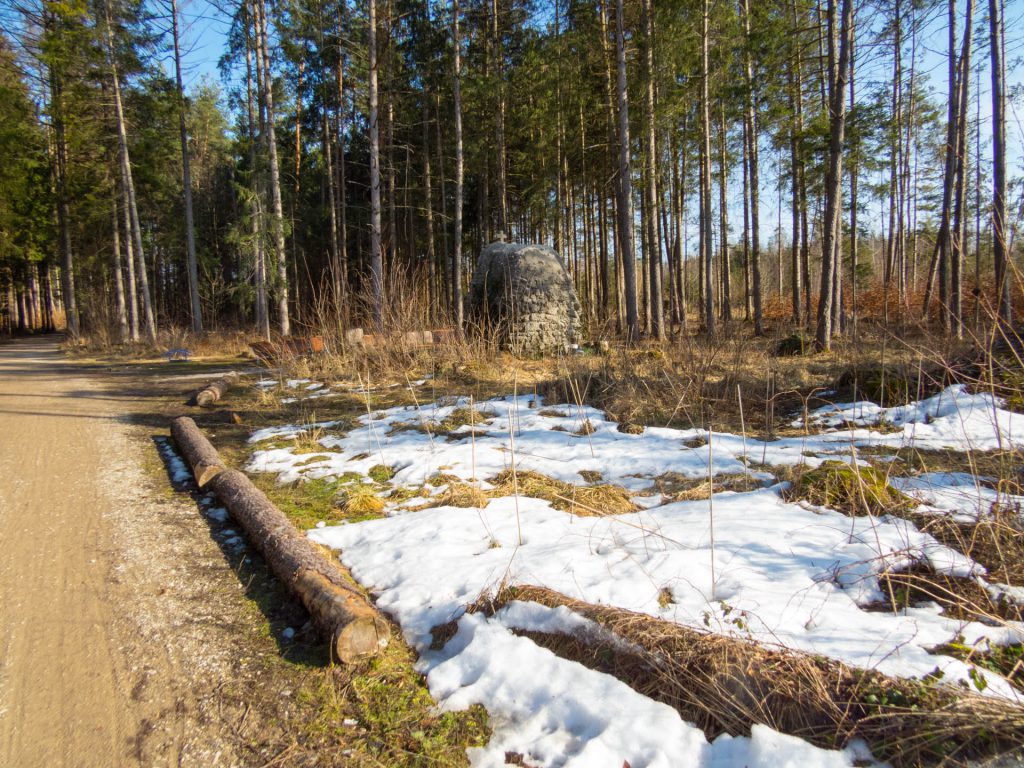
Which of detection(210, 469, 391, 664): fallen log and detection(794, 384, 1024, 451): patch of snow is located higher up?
detection(794, 384, 1024, 451): patch of snow

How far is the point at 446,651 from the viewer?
2.30 m

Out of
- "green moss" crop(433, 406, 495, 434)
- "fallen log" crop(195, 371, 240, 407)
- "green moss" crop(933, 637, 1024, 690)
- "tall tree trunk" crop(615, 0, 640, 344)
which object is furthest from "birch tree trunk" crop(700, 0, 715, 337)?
"green moss" crop(933, 637, 1024, 690)

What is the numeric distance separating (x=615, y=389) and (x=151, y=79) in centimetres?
1973

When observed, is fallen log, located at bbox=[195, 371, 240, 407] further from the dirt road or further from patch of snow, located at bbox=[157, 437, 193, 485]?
the dirt road

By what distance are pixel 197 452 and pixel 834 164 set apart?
1136 centimetres

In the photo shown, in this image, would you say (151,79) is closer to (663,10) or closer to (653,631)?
(663,10)

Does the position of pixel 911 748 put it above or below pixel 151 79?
below

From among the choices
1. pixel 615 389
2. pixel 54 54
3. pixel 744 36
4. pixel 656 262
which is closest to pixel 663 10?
pixel 744 36

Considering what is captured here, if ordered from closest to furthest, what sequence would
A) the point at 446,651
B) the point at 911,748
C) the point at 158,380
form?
the point at 911,748 → the point at 446,651 → the point at 158,380

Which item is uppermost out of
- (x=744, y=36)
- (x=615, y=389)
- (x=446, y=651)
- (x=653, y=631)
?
(x=744, y=36)

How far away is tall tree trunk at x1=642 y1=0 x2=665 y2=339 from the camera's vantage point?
1313 centimetres

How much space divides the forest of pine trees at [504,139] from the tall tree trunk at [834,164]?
5 centimetres

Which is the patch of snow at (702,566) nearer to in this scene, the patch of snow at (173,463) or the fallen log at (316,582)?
the fallen log at (316,582)

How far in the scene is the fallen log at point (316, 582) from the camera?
225cm
